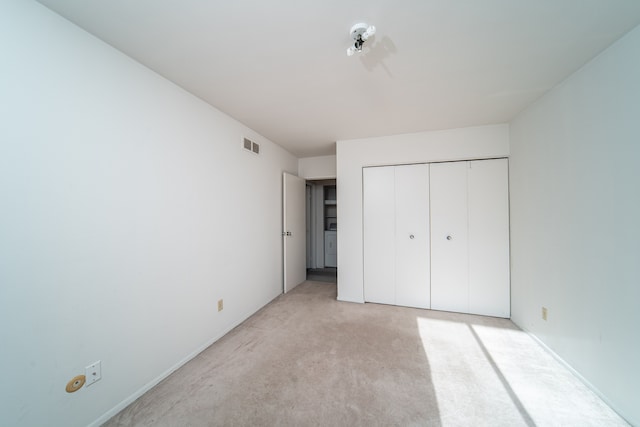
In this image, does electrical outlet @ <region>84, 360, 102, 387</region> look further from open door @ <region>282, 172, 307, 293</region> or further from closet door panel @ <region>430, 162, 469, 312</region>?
closet door panel @ <region>430, 162, 469, 312</region>

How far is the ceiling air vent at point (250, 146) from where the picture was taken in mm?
2760

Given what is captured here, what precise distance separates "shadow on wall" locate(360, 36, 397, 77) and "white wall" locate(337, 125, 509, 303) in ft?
4.98

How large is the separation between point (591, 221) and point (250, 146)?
3.22 metres

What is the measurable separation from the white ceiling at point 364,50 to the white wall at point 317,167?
178 centimetres

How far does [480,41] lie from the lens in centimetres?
145

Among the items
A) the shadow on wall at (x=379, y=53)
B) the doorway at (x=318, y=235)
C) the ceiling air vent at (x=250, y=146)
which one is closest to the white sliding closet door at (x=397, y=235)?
the ceiling air vent at (x=250, y=146)

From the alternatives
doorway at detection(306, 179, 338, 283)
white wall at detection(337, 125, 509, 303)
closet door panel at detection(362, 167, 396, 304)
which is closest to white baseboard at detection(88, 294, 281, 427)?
white wall at detection(337, 125, 509, 303)

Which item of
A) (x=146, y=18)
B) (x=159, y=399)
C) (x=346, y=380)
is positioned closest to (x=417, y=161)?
(x=346, y=380)

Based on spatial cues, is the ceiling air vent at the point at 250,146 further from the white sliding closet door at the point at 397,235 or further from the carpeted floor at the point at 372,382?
the carpeted floor at the point at 372,382

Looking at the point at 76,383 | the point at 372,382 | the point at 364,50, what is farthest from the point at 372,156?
the point at 76,383

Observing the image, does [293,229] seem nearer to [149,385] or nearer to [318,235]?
[318,235]

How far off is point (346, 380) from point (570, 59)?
2871 millimetres

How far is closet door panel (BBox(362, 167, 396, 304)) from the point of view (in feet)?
10.5

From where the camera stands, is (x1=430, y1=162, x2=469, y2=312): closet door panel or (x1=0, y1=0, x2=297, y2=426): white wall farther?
(x1=430, y1=162, x2=469, y2=312): closet door panel
